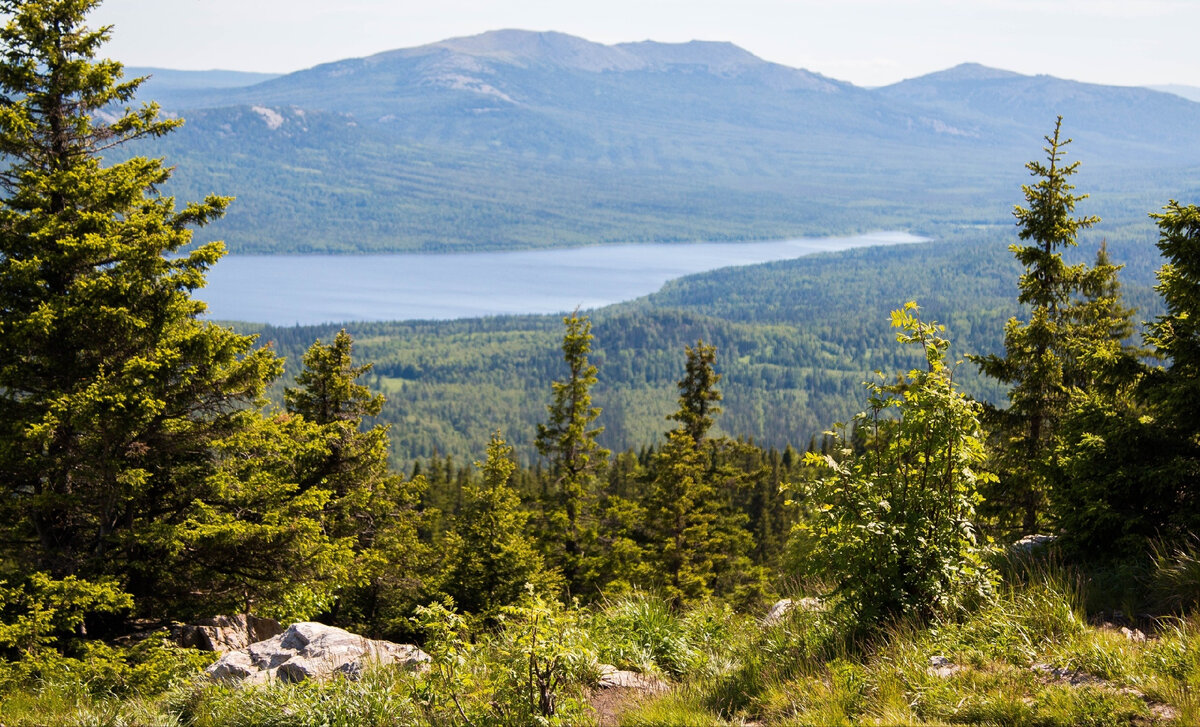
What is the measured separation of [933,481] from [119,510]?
1194 cm

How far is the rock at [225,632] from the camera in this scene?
470 inches

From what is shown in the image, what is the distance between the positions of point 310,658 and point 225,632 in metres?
5.06

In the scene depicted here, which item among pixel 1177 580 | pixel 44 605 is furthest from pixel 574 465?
pixel 1177 580

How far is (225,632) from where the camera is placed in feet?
40.9

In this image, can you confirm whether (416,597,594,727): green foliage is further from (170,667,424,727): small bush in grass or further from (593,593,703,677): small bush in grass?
(593,593,703,677): small bush in grass

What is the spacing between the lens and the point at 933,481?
6484 mm

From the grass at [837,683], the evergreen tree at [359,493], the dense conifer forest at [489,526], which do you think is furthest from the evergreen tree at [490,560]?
the grass at [837,683]

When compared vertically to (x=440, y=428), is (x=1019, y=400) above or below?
above

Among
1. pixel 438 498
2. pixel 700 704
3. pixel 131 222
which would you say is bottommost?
pixel 438 498

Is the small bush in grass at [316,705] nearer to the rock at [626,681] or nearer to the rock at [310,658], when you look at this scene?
the rock at [310,658]

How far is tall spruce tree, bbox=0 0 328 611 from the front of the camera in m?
11.4

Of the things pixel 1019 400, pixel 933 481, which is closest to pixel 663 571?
pixel 1019 400

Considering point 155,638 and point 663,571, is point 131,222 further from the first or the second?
point 663,571

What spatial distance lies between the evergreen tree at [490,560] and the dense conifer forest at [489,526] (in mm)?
79
